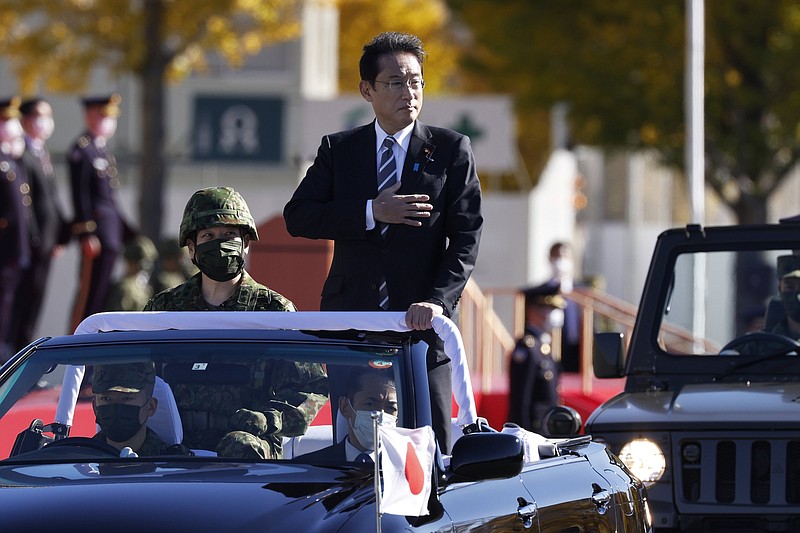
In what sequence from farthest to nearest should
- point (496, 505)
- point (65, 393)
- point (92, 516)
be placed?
1. point (65, 393)
2. point (496, 505)
3. point (92, 516)

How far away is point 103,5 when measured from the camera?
74.5ft

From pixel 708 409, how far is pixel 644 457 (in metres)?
0.35

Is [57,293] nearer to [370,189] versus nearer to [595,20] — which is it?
[595,20]

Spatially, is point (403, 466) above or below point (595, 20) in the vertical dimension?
below

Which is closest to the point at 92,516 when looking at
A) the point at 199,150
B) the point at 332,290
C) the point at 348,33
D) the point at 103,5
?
the point at 332,290

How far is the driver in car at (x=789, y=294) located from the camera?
855 cm

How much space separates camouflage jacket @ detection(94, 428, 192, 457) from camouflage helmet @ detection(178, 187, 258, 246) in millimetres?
1415

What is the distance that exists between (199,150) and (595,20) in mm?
6338

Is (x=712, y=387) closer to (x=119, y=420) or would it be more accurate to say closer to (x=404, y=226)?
(x=404, y=226)

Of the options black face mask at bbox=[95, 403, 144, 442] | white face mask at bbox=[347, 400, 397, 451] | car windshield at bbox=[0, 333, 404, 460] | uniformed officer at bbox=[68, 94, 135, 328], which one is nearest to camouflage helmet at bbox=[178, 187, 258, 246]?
car windshield at bbox=[0, 333, 404, 460]

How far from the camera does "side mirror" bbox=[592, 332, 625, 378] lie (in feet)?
27.7

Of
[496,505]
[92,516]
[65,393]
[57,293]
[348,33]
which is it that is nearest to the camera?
[92,516]

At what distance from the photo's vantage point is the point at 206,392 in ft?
17.7

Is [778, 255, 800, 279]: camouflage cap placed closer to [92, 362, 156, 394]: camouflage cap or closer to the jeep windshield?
the jeep windshield
